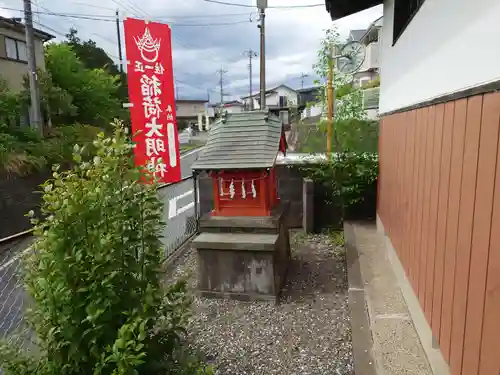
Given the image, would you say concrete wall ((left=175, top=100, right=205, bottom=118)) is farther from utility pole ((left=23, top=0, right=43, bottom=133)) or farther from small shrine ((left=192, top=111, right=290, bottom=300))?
small shrine ((left=192, top=111, right=290, bottom=300))

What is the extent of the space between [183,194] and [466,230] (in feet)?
36.4

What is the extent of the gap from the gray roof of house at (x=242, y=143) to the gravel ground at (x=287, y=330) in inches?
54.3

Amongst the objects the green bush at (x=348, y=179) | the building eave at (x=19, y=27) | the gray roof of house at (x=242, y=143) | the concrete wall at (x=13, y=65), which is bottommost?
the green bush at (x=348, y=179)

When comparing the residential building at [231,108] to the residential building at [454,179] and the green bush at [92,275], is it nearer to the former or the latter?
the residential building at [454,179]

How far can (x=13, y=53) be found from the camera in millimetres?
16203

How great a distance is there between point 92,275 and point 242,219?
2770mm

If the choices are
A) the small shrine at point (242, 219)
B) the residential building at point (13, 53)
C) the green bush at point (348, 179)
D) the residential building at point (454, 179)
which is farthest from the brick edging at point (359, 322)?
the residential building at point (13, 53)

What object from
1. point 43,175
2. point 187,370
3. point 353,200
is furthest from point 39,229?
point 43,175

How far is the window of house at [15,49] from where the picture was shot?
15838 mm

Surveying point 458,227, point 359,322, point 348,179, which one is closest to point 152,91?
point 348,179

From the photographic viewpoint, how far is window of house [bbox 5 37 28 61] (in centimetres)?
1584

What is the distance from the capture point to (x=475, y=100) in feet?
6.07

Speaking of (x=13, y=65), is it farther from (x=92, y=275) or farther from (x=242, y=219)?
(x=92, y=275)

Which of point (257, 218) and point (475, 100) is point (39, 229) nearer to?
point (475, 100)
